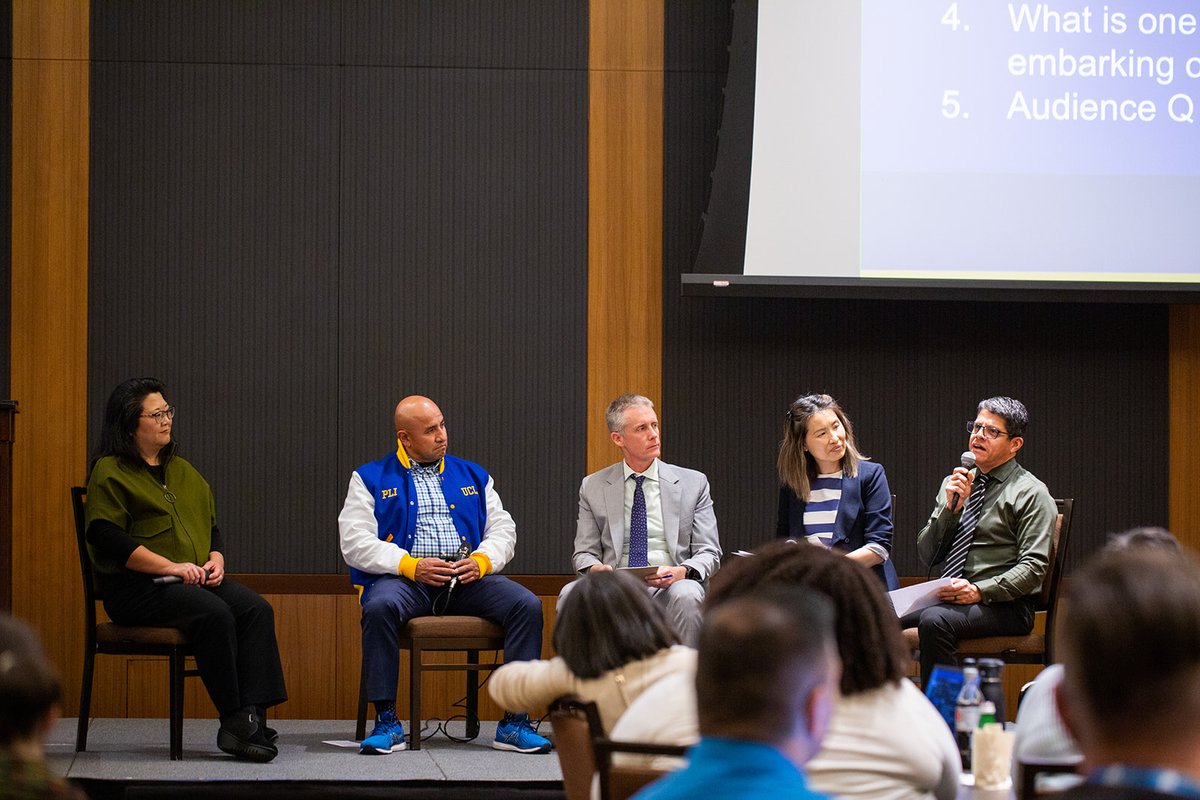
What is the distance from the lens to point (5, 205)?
215 inches

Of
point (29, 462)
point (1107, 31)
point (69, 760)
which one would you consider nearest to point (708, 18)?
point (1107, 31)

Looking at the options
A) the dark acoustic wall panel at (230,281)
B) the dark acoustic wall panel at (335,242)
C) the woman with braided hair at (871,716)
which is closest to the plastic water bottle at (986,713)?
the woman with braided hair at (871,716)

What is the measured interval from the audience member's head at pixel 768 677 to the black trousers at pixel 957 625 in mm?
3221

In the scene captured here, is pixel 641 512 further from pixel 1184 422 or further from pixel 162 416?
pixel 1184 422

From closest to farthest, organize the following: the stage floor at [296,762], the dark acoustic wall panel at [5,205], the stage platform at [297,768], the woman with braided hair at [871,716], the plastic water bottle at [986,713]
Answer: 1. the woman with braided hair at [871,716]
2. the plastic water bottle at [986,713]
3. the stage platform at [297,768]
4. the stage floor at [296,762]
5. the dark acoustic wall panel at [5,205]

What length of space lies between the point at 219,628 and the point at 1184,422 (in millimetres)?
3902

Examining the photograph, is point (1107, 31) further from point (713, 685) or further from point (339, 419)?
point (713, 685)

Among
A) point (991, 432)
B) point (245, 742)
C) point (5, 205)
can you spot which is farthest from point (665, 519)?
point (5, 205)

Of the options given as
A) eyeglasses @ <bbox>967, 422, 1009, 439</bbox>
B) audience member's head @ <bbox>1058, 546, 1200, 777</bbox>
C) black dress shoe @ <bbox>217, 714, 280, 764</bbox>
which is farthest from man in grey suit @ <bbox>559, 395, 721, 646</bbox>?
audience member's head @ <bbox>1058, 546, 1200, 777</bbox>

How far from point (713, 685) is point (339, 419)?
4.36 meters

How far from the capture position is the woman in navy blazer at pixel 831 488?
4.77 metres

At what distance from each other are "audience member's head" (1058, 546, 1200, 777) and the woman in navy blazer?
363 centimetres

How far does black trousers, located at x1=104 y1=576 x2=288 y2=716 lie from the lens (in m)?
4.41

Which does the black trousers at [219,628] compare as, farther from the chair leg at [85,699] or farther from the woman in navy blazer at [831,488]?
the woman in navy blazer at [831,488]
